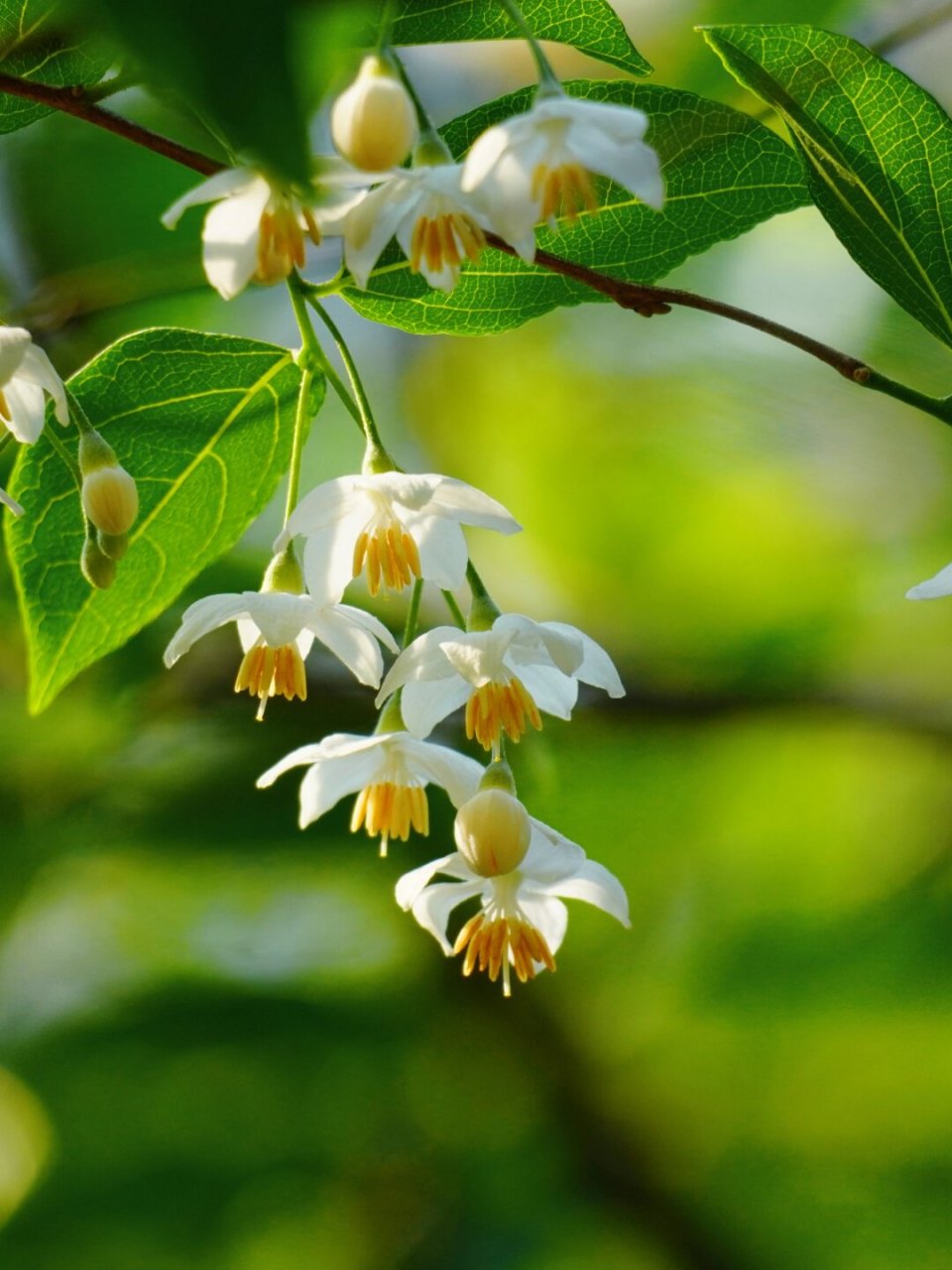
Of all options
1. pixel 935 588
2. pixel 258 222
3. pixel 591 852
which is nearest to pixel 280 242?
pixel 258 222

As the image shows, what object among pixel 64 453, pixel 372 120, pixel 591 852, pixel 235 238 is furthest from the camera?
pixel 591 852

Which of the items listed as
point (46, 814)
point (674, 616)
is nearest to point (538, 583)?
point (674, 616)

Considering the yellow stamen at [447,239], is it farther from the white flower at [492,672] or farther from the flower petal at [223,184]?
the white flower at [492,672]

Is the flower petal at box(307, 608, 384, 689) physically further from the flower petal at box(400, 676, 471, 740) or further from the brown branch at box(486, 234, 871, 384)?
the brown branch at box(486, 234, 871, 384)

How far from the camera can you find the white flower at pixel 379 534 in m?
0.98

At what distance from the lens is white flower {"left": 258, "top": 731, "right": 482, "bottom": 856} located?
103 cm

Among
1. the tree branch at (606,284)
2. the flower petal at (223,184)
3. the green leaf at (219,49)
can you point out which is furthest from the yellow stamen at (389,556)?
the green leaf at (219,49)

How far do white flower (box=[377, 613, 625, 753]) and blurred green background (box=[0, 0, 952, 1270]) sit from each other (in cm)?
150

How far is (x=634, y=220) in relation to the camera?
98cm

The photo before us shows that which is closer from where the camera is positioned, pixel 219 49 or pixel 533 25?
pixel 219 49

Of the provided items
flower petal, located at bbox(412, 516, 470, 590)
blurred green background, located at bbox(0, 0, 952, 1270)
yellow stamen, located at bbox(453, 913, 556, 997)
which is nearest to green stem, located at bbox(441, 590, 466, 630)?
flower petal, located at bbox(412, 516, 470, 590)

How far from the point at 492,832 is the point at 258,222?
41cm

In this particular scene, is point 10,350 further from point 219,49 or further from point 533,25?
point 219,49

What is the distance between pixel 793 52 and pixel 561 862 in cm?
57
